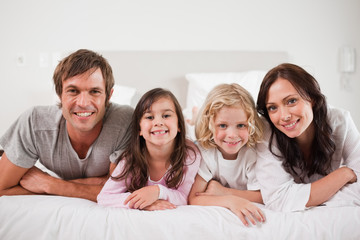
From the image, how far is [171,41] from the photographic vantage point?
2.76 m

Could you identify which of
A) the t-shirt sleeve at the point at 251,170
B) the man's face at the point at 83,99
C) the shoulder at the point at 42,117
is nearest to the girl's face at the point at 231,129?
the t-shirt sleeve at the point at 251,170

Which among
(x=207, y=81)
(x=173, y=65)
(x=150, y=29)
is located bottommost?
(x=207, y=81)

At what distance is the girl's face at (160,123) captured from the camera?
1262mm

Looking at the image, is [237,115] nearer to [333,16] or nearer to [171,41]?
[171,41]

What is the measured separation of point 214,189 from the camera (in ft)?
4.21

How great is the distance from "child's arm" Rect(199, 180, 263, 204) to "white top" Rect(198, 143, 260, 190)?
0.14 feet

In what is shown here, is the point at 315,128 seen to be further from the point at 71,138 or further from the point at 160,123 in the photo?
the point at 71,138

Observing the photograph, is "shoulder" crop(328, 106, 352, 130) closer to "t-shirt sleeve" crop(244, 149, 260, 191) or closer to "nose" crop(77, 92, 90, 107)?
"t-shirt sleeve" crop(244, 149, 260, 191)

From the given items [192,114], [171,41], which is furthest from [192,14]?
[192,114]

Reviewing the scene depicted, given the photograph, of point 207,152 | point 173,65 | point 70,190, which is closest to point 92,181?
point 70,190

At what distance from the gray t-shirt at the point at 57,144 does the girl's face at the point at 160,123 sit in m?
0.17

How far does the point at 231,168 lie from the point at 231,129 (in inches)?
8.5

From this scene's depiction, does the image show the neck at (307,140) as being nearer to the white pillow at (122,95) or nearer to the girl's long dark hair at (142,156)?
the girl's long dark hair at (142,156)

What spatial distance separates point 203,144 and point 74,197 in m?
0.63
